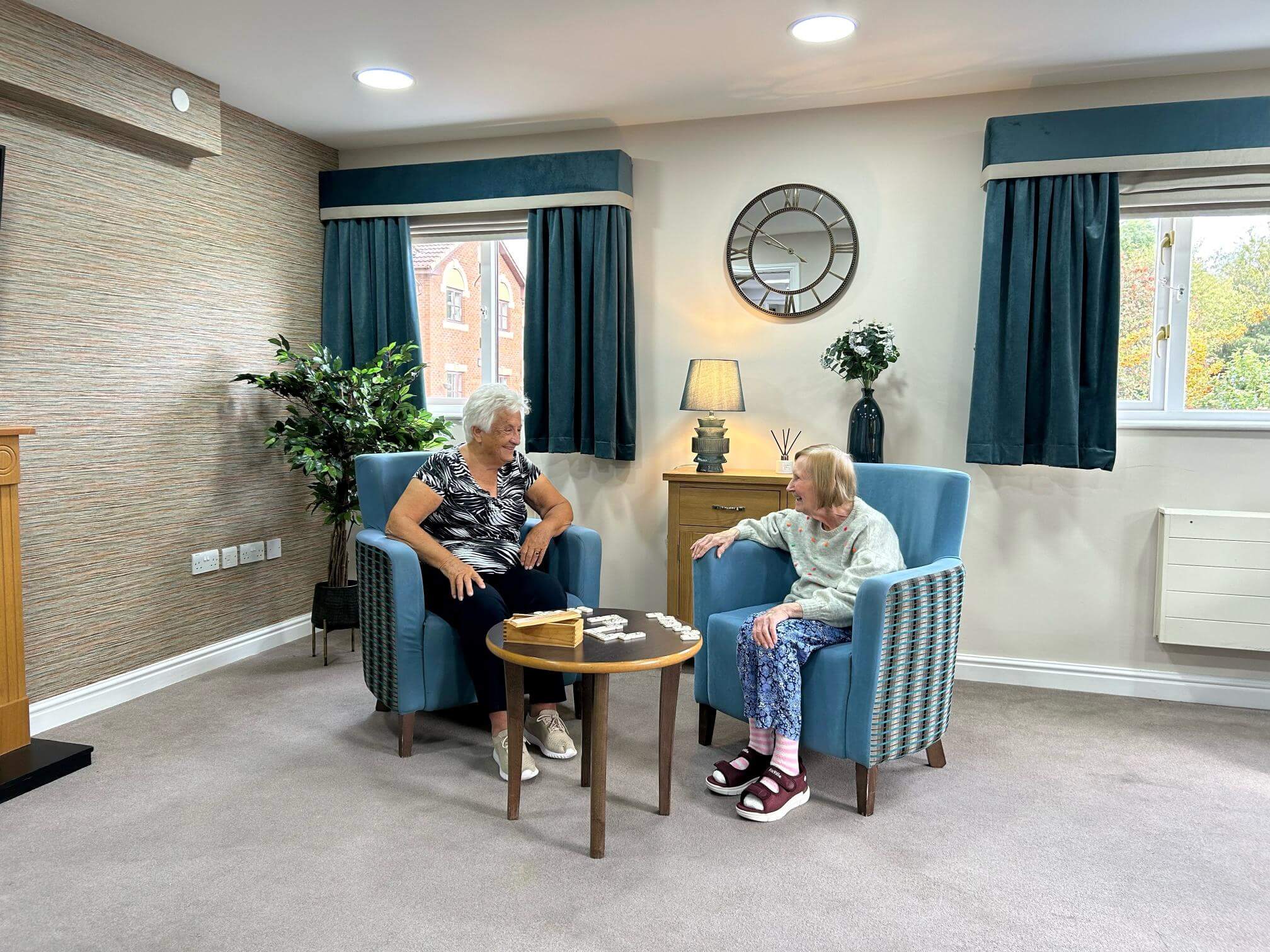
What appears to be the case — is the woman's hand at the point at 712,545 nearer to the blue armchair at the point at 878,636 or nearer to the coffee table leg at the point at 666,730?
the blue armchair at the point at 878,636

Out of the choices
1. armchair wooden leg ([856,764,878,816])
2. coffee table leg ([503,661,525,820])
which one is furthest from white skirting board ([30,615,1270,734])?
coffee table leg ([503,661,525,820])

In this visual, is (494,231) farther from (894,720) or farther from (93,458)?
(894,720)

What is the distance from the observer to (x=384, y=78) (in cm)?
358

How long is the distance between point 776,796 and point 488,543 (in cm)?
129

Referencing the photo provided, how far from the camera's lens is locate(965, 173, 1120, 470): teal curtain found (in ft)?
11.5

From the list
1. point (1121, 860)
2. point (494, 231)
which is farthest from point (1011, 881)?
point (494, 231)

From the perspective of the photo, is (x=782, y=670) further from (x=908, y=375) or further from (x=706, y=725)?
(x=908, y=375)

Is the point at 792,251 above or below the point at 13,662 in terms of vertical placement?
above

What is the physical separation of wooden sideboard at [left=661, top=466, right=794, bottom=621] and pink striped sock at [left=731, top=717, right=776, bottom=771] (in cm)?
116

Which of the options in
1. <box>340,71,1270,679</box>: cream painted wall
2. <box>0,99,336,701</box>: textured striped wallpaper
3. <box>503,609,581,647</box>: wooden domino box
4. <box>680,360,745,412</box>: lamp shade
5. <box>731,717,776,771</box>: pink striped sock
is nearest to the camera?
<box>503,609,581,647</box>: wooden domino box

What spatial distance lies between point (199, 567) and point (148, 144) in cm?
173

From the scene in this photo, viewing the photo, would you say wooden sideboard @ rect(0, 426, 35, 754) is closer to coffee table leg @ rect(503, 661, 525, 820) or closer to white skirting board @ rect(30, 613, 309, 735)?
white skirting board @ rect(30, 613, 309, 735)

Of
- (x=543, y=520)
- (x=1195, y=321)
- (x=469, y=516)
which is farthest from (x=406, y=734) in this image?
(x=1195, y=321)

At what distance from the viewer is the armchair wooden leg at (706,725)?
9.78 feet
